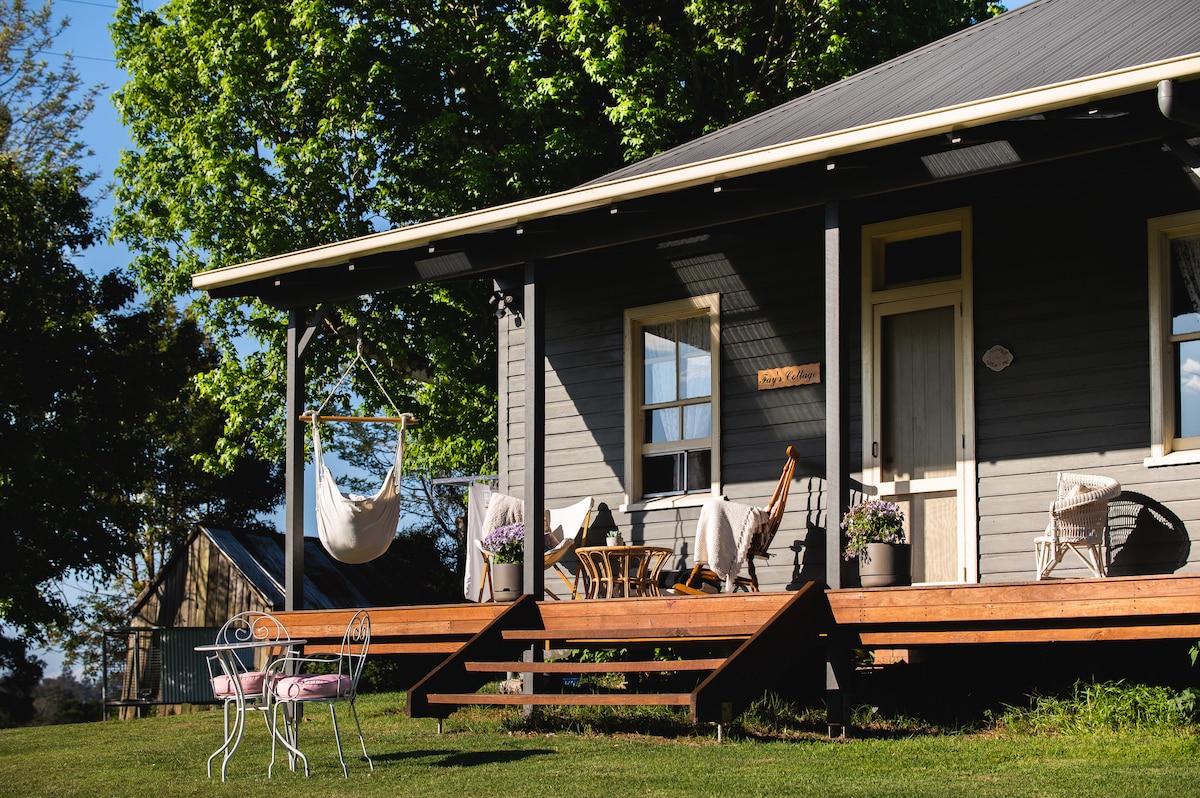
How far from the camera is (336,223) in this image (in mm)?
17016

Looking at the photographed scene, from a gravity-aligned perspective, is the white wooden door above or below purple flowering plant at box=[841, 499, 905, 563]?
above

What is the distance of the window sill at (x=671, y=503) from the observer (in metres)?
10.1

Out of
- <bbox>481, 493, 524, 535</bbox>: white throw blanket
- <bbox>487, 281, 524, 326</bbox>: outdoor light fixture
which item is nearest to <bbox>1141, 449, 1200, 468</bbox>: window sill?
<bbox>481, 493, 524, 535</bbox>: white throw blanket

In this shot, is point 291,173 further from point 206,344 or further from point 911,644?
point 911,644

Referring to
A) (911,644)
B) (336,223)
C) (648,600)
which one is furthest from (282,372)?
(911,644)

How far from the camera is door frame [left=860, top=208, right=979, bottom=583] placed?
28.6 ft

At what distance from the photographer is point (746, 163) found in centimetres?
773

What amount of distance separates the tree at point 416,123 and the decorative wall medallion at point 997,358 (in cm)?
793

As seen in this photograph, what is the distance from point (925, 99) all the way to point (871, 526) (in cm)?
284

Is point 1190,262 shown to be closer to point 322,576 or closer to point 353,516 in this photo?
point 353,516

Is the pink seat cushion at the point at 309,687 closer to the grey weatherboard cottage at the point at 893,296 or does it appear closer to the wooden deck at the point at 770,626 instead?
the wooden deck at the point at 770,626

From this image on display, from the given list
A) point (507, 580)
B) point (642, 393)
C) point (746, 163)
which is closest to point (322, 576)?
point (642, 393)

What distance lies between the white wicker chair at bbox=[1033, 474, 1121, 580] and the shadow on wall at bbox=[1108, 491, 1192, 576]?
1.19ft

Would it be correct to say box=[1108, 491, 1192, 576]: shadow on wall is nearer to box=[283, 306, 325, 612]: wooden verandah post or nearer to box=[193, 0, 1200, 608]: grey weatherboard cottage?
box=[193, 0, 1200, 608]: grey weatherboard cottage
